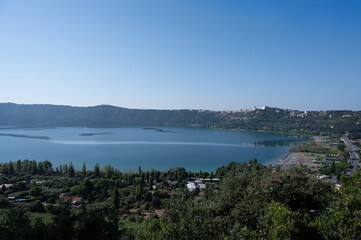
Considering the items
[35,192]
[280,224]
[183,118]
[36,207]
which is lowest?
[35,192]

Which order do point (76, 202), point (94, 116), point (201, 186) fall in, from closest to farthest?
point (76, 202), point (201, 186), point (94, 116)

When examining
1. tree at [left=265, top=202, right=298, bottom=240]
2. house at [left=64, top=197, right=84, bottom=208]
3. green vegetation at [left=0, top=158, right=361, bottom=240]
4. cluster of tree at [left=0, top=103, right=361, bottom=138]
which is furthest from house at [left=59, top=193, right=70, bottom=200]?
cluster of tree at [left=0, top=103, right=361, bottom=138]

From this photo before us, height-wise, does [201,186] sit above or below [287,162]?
below

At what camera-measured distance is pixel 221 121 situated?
94750 mm

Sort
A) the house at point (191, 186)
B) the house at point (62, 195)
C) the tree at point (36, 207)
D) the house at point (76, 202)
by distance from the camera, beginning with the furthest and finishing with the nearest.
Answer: the house at point (191, 186) < the house at point (62, 195) < the house at point (76, 202) < the tree at point (36, 207)

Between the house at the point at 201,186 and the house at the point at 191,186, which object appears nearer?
the house at the point at 191,186

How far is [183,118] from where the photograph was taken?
106250 millimetres

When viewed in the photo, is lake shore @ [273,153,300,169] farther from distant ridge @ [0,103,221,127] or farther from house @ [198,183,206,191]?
distant ridge @ [0,103,221,127]

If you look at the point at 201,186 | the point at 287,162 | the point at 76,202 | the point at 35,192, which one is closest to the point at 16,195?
the point at 35,192

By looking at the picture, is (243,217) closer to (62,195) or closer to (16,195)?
(62,195)

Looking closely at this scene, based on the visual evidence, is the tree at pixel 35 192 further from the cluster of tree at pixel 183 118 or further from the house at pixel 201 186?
the cluster of tree at pixel 183 118

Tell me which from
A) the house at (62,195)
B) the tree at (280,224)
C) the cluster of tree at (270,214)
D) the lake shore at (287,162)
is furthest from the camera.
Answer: the lake shore at (287,162)

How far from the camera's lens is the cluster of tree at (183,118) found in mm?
67938

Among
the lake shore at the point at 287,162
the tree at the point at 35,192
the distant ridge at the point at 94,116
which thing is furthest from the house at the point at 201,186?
the distant ridge at the point at 94,116
